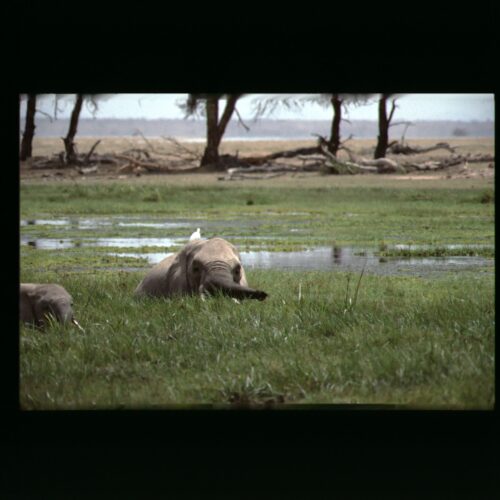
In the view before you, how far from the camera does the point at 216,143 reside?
6.07 metres

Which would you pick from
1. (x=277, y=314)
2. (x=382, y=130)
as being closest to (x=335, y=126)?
(x=382, y=130)

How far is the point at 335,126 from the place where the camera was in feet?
19.2

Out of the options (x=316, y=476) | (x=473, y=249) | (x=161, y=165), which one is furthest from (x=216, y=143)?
(x=316, y=476)

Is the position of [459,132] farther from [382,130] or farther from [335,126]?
[335,126]

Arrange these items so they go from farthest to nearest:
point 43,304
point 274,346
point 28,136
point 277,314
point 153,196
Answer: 1. point 153,196
2. point 28,136
3. point 277,314
4. point 43,304
5. point 274,346

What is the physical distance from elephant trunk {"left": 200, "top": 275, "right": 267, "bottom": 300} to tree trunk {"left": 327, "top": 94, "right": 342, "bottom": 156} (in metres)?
0.99

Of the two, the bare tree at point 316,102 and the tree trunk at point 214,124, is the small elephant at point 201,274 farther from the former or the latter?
the bare tree at point 316,102

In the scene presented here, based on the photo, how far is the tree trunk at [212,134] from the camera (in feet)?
19.2

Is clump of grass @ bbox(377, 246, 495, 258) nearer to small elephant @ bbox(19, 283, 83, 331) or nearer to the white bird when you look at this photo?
the white bird

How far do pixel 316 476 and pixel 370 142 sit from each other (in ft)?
6.61

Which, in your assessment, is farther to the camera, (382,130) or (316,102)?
(382,130)

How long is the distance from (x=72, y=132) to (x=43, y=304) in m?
1.05
